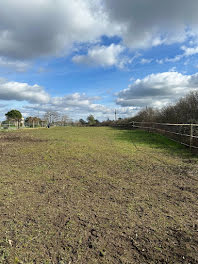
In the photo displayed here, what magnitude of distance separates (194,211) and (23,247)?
2526 mm

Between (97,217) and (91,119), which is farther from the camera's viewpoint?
(91,119)

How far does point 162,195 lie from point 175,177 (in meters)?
1.47

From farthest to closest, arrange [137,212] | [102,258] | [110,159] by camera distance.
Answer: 1. [110,159]
2. [137,212]
3. [102,258]

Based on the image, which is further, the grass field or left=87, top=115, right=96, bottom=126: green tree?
left=87, top=115, right=96, bottom=126: green tree

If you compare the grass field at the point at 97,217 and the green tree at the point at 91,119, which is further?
the green tree at the point at 91,119

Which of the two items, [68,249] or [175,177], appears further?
[175,177]

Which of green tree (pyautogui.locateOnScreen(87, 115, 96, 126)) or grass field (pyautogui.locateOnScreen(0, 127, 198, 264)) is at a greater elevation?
green tree (pyautogui.locateOnScreen(87, 115, 96, 126))

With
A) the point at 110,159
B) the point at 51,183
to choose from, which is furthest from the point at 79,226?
the point at 110,159

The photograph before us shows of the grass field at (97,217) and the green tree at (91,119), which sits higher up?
the green tree at (91,119)

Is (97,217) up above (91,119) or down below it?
below

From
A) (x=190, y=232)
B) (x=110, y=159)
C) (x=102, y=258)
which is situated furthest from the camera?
(x=110, y=159)

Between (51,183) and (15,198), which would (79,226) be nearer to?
(15,198)

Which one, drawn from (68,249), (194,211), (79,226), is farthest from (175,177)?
(68,249)

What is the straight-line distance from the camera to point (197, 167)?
594 cm
